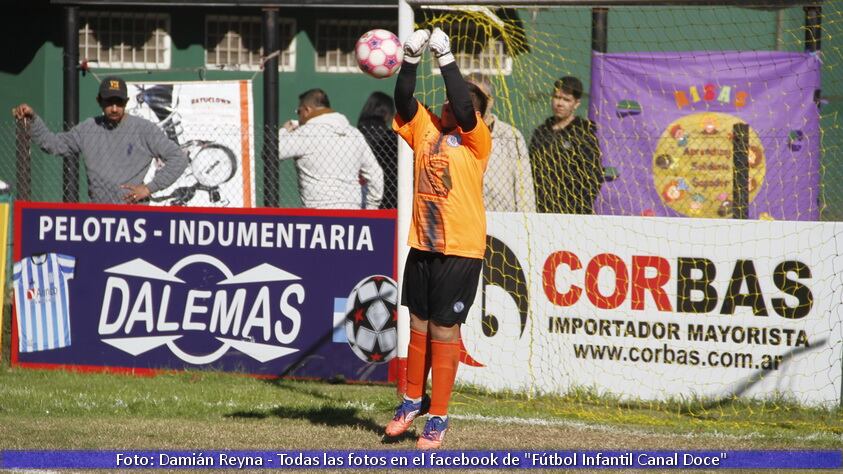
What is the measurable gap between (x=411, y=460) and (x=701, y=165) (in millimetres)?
5393

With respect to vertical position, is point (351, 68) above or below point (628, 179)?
above

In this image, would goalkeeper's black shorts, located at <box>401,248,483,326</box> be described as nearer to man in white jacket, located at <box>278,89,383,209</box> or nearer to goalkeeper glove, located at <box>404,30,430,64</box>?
goalkeeper glove, located at <box>404,30,430,64</box>

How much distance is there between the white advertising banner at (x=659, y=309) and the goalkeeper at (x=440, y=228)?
2139 mm

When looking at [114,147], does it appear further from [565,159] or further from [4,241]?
[565,159]

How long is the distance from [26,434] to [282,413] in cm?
167

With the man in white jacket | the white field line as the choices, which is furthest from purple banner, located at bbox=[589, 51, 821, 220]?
the white field line

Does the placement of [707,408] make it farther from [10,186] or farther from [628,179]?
[10,186]

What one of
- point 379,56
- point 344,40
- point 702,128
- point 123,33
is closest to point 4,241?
point 379,56

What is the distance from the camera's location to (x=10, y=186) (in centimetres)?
1234

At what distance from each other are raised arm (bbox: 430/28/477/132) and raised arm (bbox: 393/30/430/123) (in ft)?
0.23

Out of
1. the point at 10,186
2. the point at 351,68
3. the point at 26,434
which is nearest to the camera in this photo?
the point at 26,434

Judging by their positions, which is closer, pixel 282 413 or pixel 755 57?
pixel 282 413

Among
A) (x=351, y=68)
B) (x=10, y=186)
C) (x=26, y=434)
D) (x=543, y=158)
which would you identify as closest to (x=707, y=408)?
(x=543, y=158)

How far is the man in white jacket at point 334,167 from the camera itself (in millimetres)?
11062
